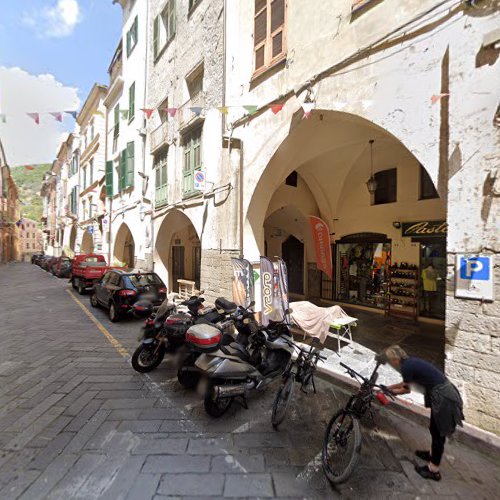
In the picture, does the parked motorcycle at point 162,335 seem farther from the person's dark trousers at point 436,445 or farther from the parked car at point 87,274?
the parked car at point 87,274

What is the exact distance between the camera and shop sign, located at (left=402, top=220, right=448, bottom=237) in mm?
7149

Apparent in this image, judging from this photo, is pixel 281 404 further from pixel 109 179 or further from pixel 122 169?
pixel 109 179

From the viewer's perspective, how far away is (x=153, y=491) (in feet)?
7.52

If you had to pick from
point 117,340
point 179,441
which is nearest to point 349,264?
point 117,340

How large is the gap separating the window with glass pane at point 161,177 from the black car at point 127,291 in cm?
403

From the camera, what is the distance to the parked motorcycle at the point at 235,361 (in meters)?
3.29

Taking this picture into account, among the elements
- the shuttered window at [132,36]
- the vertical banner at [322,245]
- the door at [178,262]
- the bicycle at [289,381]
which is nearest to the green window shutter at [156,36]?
the shuttered window at [132,36]

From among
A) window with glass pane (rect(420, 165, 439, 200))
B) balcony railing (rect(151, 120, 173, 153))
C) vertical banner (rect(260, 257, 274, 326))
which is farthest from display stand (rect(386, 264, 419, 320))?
balcony railing (rect(151, 120, 173, 153))

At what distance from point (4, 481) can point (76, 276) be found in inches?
487

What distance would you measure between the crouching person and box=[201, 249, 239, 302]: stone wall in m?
4.95

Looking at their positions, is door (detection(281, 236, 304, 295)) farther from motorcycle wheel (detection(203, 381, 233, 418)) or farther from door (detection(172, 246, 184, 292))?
motorcycle wheel (detection(203, 381, 233, 418))

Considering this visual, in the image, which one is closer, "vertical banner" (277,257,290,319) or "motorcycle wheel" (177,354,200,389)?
"motorcycle wheel" (177,354,200,389)

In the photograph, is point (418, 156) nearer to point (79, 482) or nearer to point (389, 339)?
point (389, 339)

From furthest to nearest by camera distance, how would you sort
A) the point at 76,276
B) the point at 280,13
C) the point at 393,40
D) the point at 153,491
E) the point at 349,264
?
the point at 76,276
the point at 349,264
the point at 280,13
the point at 393,40
the point at 153,491
